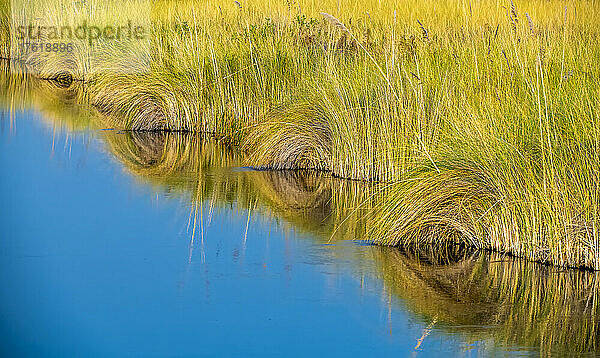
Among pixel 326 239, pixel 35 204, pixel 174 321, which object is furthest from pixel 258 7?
pixel 174 321

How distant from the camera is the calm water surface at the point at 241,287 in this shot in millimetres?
4070

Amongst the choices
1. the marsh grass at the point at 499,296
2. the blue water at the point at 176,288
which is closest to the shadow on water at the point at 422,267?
the marsh grass at the point at 499,296

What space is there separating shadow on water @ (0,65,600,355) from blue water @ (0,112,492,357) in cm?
13

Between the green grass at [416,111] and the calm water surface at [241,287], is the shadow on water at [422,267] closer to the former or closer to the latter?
the calm water surface at [241,287]

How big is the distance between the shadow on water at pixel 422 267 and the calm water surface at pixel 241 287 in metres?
0.01

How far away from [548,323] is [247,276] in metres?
1.61

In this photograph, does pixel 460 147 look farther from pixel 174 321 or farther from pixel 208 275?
pixel 174 321

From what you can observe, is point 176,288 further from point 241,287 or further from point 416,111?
point 416,111

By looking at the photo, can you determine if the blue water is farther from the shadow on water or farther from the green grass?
the green grass

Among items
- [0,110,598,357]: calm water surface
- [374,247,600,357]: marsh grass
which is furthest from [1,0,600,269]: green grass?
[0,110,598,357]: calm water surface

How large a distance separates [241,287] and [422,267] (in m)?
1.07

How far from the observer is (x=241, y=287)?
479 cm

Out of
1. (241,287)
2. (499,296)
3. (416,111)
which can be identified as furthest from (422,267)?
(416,111)

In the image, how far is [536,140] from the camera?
523 cm
